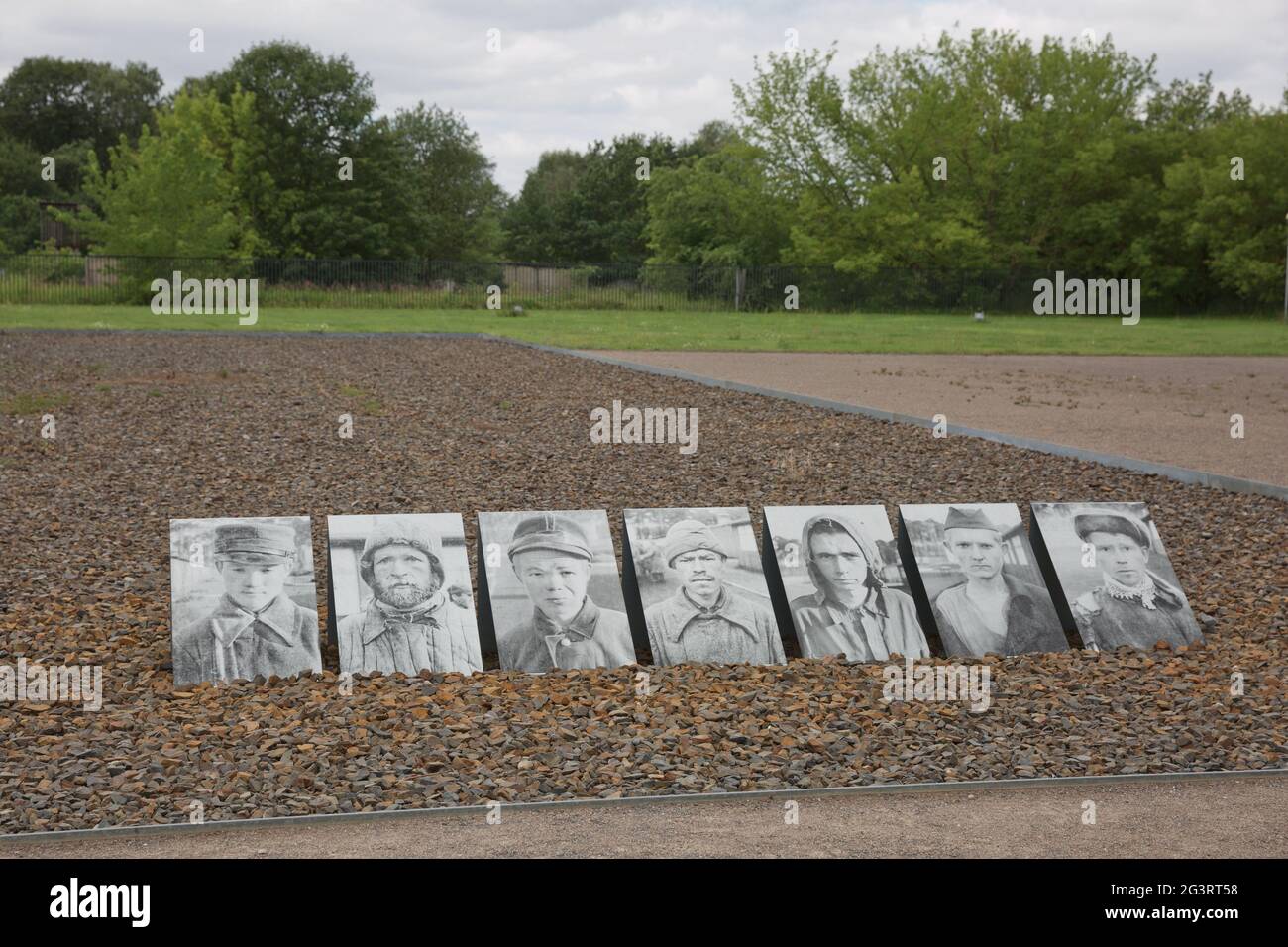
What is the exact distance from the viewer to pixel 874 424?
42.2ft

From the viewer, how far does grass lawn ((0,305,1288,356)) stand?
1036 inches

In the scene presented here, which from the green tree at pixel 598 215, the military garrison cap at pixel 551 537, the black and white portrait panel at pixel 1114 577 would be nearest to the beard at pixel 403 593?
the military garrison cap at pixel 551 537

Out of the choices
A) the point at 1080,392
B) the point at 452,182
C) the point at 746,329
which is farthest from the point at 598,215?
the point at 1080,392

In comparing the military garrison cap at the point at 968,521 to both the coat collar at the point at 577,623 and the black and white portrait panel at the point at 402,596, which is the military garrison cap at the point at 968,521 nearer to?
the coat collar at the point at 577,623

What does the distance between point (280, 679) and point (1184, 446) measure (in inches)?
371

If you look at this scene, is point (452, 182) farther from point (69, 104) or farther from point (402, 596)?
point (402, 596)

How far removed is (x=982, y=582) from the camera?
5.86 metres

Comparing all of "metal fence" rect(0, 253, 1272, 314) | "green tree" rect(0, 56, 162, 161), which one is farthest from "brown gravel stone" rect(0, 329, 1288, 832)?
"green tree" rect(0, 56, 162, 161)

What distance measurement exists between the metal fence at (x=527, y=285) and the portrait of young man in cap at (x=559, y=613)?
35.3 m

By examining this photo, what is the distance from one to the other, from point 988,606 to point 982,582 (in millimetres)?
117

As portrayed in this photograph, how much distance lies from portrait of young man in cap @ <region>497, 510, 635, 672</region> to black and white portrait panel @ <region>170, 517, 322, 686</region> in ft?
2.69

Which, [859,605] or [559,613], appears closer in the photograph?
[559,613]

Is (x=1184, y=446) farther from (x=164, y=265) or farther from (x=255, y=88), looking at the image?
(x=255, y=88)
